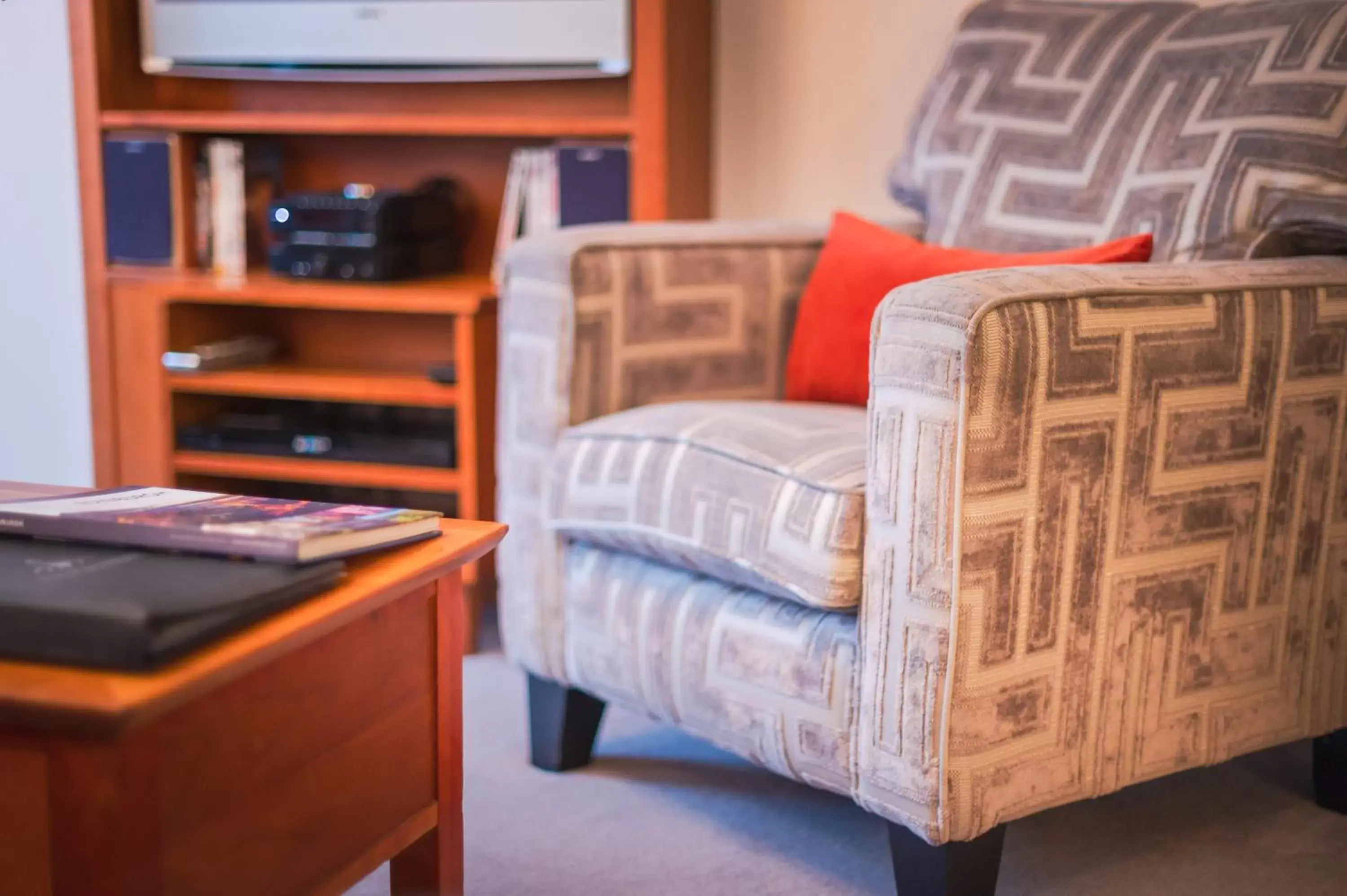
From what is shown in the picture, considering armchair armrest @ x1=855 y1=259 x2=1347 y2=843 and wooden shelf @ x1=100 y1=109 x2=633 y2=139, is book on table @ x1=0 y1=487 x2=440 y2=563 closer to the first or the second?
armchair armrest @ x1=855 y1=259 x2=1347 y2=843

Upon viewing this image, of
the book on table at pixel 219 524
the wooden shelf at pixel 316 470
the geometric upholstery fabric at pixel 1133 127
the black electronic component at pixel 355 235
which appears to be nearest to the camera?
the book on table at pixel 219 524

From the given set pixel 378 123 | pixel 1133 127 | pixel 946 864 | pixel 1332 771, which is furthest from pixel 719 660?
pixel 378 123

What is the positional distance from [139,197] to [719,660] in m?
1.60

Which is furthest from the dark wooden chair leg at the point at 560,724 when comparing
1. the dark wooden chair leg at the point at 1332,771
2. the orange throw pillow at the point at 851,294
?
the dark wooden chair leg at the point at 1332,771

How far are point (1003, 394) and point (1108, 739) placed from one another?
39 cm

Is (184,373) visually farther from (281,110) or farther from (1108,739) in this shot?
(1108,739)

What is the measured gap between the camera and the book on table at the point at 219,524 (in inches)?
40.8

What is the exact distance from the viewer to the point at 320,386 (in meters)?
2.41

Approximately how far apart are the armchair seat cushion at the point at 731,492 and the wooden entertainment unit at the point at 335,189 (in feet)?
2.14

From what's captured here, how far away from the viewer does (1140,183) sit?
5.91 feet

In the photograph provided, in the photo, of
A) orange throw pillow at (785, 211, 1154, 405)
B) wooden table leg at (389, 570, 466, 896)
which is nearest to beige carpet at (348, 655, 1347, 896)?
wooden table leg at (389, 570, 466, 896)

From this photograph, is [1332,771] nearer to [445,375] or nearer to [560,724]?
[560,724]

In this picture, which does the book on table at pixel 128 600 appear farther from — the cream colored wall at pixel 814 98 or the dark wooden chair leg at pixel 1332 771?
the cream colored wall at pixel 814 98

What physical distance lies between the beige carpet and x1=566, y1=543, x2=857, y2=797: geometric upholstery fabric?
0.42 feet
